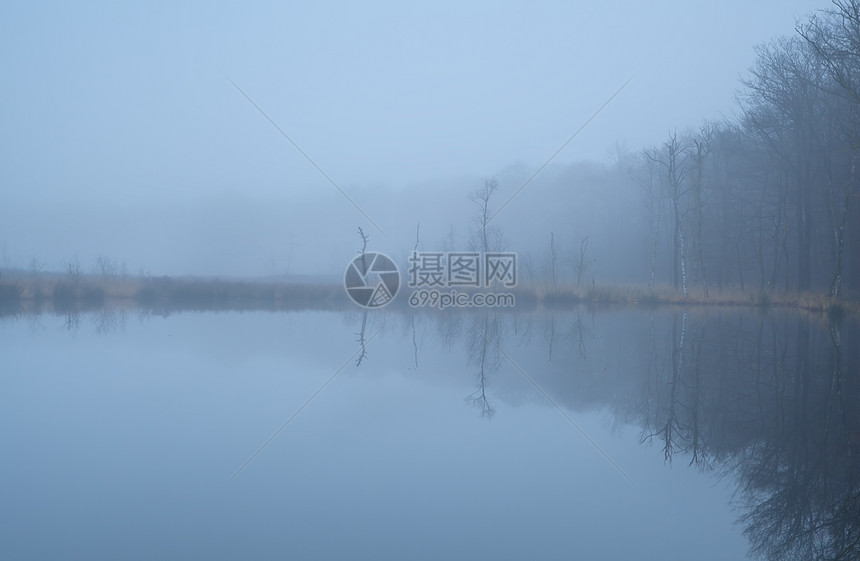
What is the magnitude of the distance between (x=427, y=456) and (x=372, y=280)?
20.9m

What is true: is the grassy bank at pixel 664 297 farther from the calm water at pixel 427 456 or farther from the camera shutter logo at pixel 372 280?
the calm water at pixel 427 456

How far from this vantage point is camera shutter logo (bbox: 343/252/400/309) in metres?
23.1

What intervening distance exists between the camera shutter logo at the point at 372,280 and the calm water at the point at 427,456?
47.4ft

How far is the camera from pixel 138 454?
157 inches

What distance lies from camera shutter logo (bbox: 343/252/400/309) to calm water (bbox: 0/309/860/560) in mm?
14449

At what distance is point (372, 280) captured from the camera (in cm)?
2472

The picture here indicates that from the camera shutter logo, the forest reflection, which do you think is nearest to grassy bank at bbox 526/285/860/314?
the camera shutter logo

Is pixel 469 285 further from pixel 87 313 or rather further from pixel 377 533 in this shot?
pixel 377 533

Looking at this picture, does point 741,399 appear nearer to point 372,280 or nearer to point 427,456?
point 427,456

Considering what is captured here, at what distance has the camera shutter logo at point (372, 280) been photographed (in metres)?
23.1

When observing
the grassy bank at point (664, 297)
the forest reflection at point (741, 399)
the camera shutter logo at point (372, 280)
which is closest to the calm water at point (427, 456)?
the forest reflection at point (741, 399)

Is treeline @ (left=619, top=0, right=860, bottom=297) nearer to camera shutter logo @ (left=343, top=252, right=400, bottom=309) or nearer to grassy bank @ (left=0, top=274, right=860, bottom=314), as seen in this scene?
grassy bank @ (left=0, top=274, right=860, bottom=314)

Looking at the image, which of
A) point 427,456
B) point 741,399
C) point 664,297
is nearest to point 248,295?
point 664,297

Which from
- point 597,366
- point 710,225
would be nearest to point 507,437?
point 597,366
